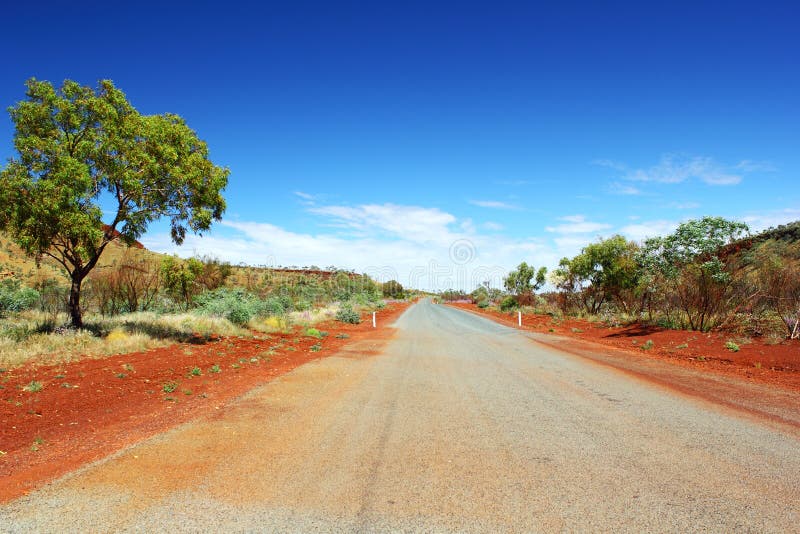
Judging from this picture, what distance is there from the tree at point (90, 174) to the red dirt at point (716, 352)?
14.7 m

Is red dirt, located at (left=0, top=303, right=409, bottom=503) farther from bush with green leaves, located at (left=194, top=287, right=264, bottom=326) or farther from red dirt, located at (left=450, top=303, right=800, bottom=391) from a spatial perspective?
red dirt, located at (left=450, top=303, right=800, bottom=391)

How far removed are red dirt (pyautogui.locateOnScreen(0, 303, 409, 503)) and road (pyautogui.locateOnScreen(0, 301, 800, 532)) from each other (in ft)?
1.58

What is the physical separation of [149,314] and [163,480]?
14909 mm

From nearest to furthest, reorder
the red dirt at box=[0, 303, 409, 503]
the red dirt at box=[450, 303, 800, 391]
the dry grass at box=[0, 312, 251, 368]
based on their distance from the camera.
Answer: the red dirt at box=[0, 303, 409, 503] < the dry grass at box=[0, 312, 251, 368] < the red dirt at box=[450, 303, 800, 391]

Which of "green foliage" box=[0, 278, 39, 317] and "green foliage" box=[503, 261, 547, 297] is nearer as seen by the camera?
"green foliage" box=[0, 278, 39, 317]

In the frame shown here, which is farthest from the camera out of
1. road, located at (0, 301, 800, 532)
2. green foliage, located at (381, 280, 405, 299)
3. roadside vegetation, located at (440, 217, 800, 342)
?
green foliage, located at (381, 280, 405, 299)

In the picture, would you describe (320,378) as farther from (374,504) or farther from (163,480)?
(374,504)

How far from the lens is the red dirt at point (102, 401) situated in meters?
4.61

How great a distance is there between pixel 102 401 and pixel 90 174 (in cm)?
731

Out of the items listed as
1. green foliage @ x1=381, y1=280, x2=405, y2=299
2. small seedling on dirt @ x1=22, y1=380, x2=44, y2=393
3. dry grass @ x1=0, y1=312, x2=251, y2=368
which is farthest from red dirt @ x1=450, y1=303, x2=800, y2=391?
green foliage @ x1=381, y1=280, x2=405, y2=299

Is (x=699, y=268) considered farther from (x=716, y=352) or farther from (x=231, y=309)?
(x=231, y=309)

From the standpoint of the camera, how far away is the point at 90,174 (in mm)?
11312

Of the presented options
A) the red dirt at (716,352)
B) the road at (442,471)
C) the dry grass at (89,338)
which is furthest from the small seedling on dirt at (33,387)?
the red dirt at (716,352)

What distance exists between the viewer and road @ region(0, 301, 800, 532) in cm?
328
